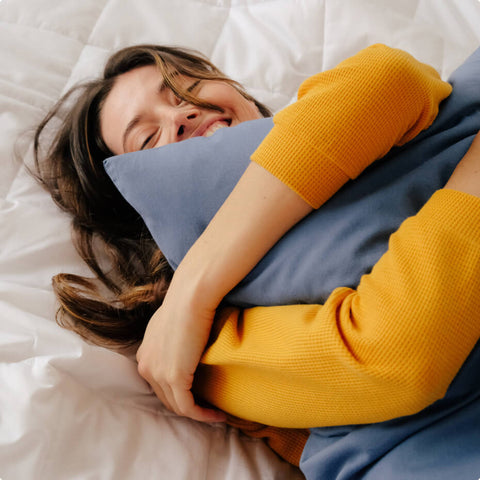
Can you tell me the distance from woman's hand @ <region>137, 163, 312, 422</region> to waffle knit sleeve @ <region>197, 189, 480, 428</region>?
79 mm

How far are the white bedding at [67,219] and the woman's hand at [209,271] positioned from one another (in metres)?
0.07

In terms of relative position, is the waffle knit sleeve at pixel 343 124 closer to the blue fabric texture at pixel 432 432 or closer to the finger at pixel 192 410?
the blue fabric texture at pixel 432 432

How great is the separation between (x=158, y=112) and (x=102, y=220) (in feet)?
0.80

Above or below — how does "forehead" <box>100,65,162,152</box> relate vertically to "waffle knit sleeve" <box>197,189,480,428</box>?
below

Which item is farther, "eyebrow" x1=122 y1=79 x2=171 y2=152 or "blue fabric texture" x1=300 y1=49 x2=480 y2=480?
"eyebrow" x1=122 y1=79 x2=171 y2=152

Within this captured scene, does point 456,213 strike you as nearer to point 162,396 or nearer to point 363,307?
point 363,307

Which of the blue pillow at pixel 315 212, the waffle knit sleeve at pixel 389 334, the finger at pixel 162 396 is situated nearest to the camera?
the waffle knit sleeve at pixel 389 334

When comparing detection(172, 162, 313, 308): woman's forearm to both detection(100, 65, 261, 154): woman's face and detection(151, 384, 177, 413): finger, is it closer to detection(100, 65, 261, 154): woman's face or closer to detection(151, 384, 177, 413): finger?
detection(151, 384, 177, 413): finger

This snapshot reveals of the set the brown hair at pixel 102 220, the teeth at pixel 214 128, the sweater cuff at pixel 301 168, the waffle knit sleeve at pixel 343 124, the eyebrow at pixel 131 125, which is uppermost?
the waffle knit sleeve at pixel 343 124

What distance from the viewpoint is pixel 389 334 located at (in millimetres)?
515

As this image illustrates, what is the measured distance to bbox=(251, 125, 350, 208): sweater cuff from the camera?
1.98 feet

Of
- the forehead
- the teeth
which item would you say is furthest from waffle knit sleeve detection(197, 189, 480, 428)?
the forehead

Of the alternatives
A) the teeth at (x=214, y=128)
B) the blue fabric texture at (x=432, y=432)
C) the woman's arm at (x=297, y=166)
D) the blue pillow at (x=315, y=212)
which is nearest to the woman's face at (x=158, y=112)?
the teeth at (x=214, y=128)

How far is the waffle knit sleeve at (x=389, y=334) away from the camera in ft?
1.67
